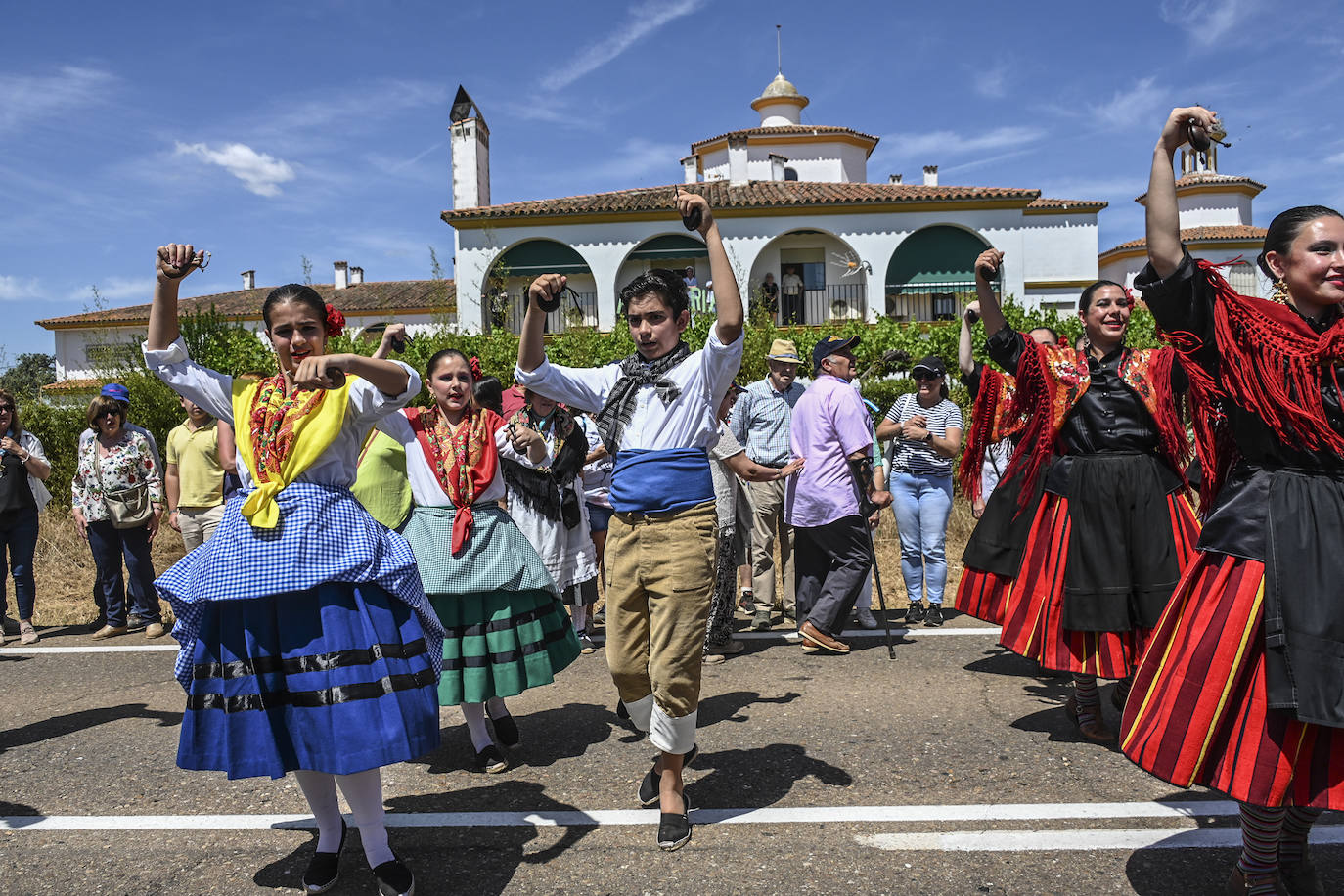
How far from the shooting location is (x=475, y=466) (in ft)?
15.2

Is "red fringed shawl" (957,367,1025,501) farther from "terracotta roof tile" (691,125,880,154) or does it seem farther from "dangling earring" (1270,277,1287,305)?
"terracotta roof tile" (691,125,880,154)

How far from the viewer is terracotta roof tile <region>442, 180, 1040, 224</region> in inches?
1217

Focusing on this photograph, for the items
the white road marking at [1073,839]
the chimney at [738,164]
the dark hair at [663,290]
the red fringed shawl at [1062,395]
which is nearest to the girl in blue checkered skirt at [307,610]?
the dark hair at [663,290]

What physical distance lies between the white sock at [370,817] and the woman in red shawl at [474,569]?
42.9 inches

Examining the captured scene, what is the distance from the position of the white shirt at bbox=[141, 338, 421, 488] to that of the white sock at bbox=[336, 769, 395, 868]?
1.02 m

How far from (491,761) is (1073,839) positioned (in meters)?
2.52

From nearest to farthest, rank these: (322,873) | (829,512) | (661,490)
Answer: (322,873)
(661,490)
(829,512)

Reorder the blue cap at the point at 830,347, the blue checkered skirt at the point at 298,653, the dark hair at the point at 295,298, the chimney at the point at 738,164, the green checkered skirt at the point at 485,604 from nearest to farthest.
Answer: the blue checkered skirt at the point at 298,653 < the dark hair at the point at 295,298 < the green checkered skirt at the point at 485,604 < the blue cap at the point at 830,347 < the chimney at the point at 738,164

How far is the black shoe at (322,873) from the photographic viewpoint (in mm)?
3260

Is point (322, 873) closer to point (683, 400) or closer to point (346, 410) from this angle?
point (346, 410)

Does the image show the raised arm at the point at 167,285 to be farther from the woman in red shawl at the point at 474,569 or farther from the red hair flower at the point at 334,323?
the woman in red shawl at the point at 474,569

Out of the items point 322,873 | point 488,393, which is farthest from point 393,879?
point 488,393

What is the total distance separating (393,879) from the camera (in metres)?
3.15

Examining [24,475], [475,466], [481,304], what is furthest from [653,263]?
[475,466]
